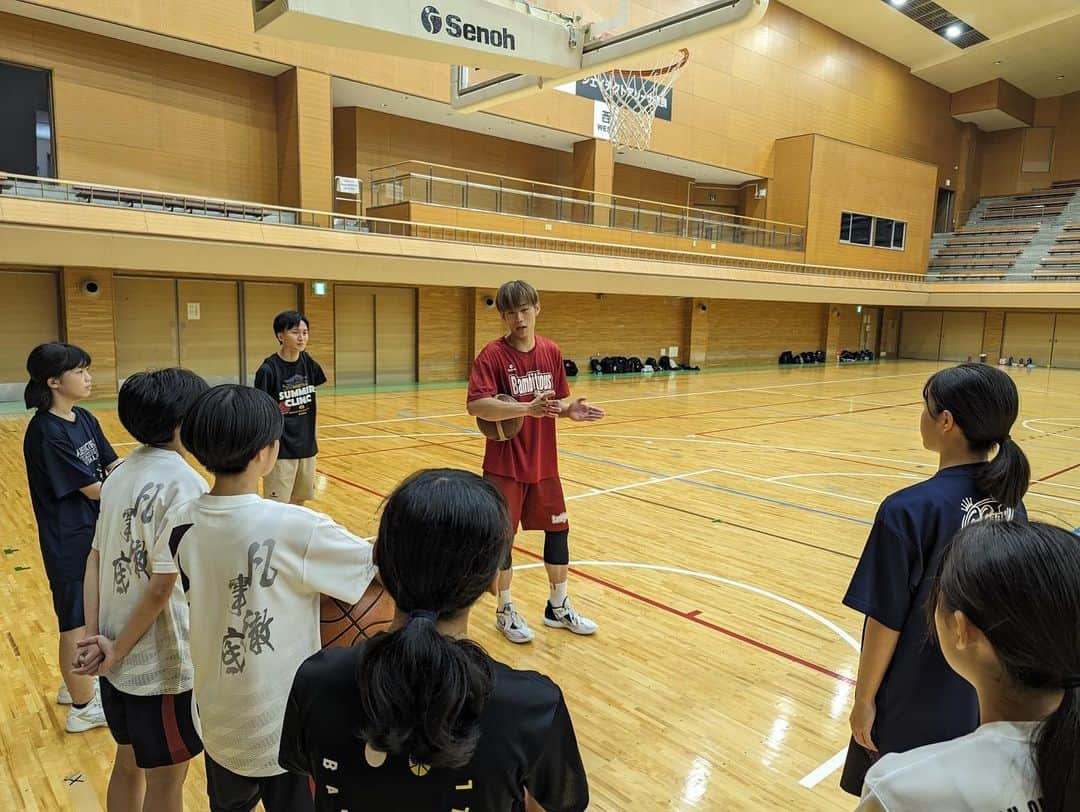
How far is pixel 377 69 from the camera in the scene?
51.1 feet

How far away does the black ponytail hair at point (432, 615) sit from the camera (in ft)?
3.07

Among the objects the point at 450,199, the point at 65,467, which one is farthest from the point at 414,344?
the point at 65,467

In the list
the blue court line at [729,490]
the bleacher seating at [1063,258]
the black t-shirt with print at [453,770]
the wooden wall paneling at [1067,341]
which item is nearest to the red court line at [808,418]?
the blue court line at [729,490]

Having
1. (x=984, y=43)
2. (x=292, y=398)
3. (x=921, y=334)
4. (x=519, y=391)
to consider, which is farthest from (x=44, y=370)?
(x=921, y=334)

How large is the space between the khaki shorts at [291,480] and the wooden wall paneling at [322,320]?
1072cm

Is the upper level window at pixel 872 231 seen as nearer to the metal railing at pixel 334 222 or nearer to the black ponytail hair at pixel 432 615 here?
the metal railing at pixel 334 222

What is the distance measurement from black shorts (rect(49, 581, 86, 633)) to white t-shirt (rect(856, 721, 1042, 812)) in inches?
112

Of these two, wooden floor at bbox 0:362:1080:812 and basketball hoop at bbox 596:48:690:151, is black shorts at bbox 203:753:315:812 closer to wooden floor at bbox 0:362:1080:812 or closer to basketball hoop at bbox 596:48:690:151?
wooden floor at bbox 0:362:1080:812

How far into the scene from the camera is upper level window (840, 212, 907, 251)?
25344 millimetres

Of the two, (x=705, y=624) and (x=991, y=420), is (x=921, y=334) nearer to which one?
(x=705, y=624)

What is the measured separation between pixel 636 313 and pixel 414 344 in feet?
24.0

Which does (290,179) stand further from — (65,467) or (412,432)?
(65,467)

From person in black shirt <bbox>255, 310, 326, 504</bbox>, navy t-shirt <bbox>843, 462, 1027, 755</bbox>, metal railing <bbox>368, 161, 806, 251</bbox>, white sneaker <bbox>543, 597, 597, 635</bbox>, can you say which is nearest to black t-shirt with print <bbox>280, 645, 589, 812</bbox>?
navy t-shirt <bbox>843, 462, 1027, 755</bbox>

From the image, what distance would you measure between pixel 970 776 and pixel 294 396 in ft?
15.6
